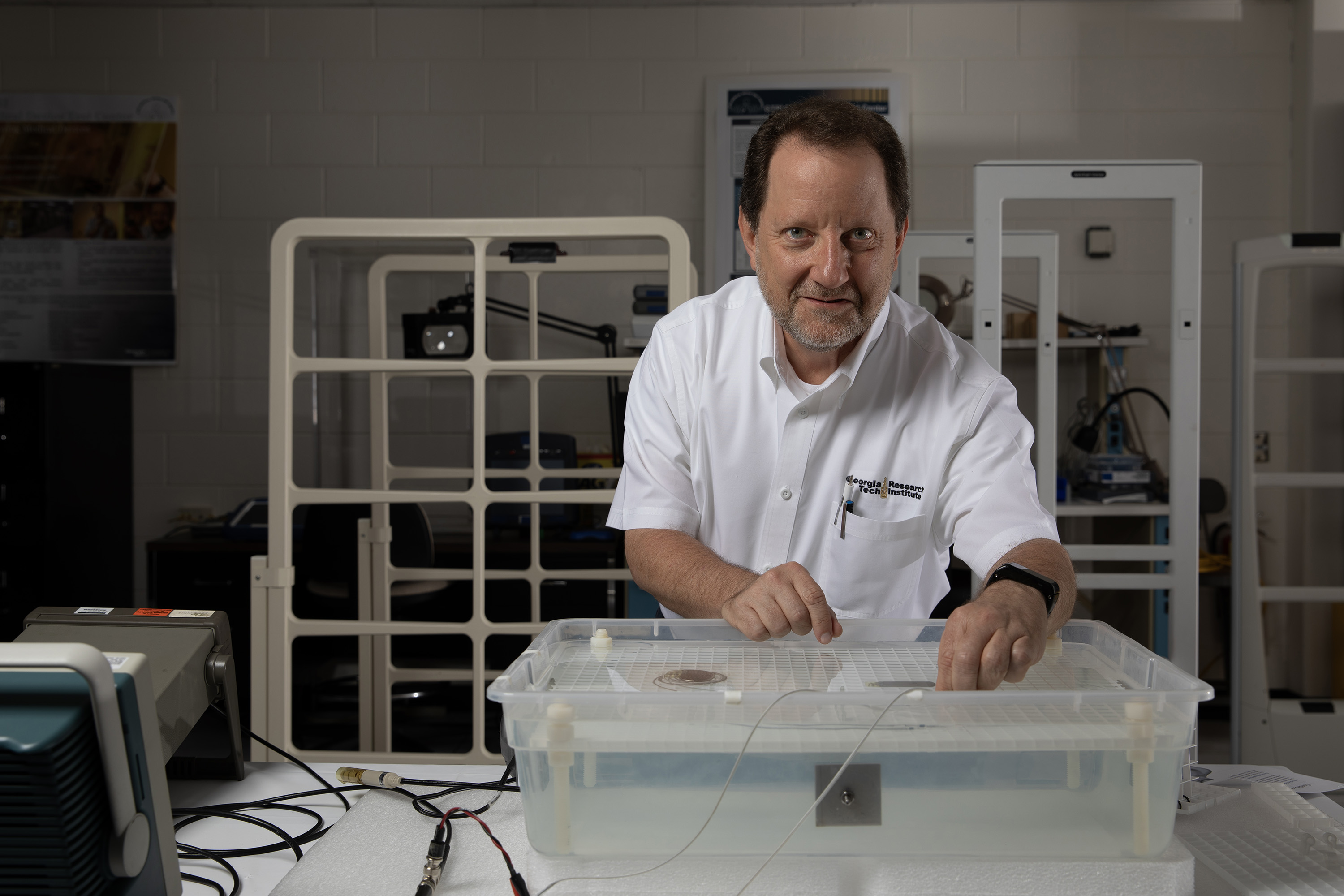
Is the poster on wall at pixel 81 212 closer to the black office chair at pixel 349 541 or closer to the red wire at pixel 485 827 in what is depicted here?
the black office chair at pixel 349 541

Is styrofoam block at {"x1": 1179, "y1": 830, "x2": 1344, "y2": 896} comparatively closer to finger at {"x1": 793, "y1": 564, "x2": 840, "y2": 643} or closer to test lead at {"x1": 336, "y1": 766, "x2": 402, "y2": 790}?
finger at {"x1": 793, "y1": 564, "x2": 840, "y2": 643}

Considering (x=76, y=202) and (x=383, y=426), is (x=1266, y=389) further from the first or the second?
(x=76, y=202)

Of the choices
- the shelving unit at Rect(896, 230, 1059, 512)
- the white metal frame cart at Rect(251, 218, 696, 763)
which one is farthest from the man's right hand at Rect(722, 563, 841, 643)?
the shelving unit at Rect(896, 230, 1059, 512)

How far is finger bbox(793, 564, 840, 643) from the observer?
86 cm

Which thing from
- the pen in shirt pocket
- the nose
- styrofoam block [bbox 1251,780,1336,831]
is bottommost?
styrofoam block [bbox 1251,780,1336,831]

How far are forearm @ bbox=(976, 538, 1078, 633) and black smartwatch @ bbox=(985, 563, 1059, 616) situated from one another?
10 mm

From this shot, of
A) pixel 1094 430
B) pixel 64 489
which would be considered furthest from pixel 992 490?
pixel 64 489

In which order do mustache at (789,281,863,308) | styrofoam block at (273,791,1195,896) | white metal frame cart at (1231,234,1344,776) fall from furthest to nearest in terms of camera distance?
white metal frame cart at (1231,234,1344,776), mustache at (789,281,863,308), styrofoam block at (273,791,1195,896)

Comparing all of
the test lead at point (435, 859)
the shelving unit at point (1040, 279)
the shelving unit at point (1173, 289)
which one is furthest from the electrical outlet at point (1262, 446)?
the test lead at point (435, 859)

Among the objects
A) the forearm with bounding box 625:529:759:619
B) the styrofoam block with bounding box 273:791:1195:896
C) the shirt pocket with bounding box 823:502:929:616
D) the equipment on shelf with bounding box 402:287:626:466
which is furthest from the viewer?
the equipment on shelf with bounding box 402:287:626:466

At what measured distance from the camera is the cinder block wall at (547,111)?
3.36 meters

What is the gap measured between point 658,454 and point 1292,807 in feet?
2.84

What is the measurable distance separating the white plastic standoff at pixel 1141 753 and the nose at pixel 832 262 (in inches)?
28.3

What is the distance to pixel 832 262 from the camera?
48.6 inches
